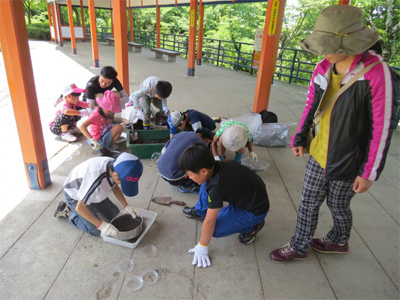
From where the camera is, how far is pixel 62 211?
2.21 meters

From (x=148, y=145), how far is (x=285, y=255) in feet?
6.60

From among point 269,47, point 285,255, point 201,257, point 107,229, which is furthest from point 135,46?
point 285,255

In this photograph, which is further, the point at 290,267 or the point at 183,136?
the point at 183,136

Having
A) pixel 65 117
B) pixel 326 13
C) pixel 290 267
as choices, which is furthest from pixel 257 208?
pixel 65 117

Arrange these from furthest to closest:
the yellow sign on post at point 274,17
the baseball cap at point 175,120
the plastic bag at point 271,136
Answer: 1. the yellow sign on post at point 274,17
2. the plastic bag at point 271,136
3. the baseball cap at point 175,120

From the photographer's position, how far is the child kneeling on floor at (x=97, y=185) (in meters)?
1.74

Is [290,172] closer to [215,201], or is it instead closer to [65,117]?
[215,201]

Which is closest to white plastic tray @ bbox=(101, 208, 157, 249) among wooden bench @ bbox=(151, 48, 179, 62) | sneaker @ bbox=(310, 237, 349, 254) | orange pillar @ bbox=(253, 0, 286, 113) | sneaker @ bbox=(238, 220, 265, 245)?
sneaker @ bbox=(238, 220, 265, 245)

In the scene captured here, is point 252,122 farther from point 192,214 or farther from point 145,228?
point 145,228

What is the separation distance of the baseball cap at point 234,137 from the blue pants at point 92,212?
1.25m

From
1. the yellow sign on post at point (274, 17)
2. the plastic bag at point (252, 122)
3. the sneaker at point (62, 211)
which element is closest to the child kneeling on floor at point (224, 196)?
the sneaker at point (62, 211)

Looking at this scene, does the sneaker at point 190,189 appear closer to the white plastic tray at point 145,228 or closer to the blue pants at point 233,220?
the white plastic tray at point 145,228

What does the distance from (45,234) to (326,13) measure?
2375 millimetres

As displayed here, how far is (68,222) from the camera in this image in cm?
224
